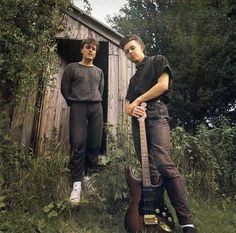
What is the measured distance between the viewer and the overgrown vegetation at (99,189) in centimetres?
435

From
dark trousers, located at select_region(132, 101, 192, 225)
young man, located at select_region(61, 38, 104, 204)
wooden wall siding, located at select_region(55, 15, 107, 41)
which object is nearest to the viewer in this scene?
dark trousers, located at select_region(132, 101, 192, 225)

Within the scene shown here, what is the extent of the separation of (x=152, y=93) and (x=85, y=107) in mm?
1519

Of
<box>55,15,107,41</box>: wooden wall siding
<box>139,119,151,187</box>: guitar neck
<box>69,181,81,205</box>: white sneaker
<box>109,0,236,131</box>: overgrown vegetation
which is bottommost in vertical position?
<box>69,181,81,205</box>: white sneaker

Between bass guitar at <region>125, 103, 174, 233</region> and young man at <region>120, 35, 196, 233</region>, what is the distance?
0.47 feet

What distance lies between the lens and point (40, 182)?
190 inches

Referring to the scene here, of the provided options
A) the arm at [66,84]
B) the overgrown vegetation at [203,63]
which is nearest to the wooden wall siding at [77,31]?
the arm at [66,84]

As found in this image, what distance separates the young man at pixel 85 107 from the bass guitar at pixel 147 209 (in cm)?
129

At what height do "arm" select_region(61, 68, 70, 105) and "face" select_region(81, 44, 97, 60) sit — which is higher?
"face" select_region(81, 44, 97, 60)

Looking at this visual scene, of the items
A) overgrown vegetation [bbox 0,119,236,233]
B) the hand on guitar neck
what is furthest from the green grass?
the hand on guitar neck

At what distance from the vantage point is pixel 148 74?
14.3ft

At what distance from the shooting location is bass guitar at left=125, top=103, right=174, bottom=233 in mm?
3799

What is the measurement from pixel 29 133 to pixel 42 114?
0.47 metres

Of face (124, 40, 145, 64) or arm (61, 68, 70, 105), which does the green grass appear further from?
face (124, 40, 145, 64)

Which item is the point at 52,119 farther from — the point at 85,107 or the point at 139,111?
the point at 139,111
